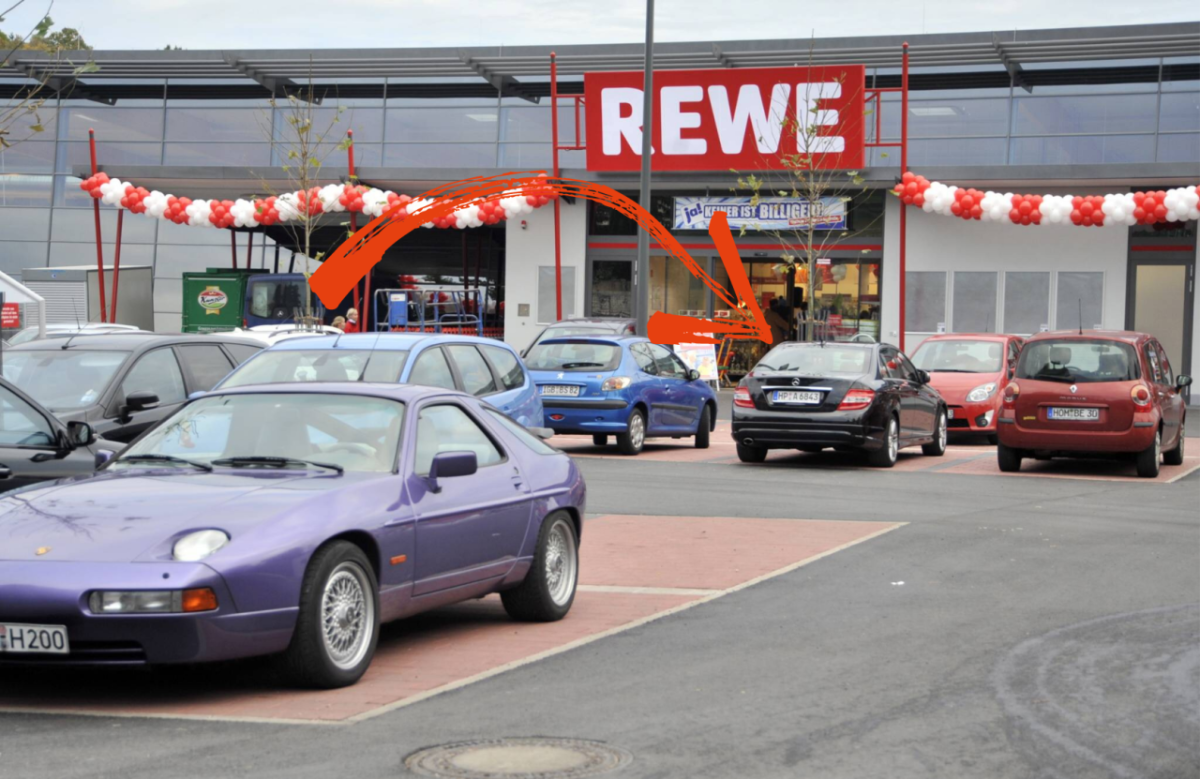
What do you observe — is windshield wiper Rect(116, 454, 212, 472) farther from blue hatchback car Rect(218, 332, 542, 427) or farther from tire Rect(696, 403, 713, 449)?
tire Rect(696, 403, 713, 449)

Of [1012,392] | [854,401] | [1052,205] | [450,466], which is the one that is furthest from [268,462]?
[1052,205]

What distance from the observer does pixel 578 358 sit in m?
20.3

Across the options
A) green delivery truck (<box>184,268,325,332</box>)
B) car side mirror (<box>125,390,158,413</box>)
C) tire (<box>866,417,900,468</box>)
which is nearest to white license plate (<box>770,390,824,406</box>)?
tire (<box>866,417,900,468</box>)

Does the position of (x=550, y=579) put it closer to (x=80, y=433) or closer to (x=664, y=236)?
(x=80, y=433)

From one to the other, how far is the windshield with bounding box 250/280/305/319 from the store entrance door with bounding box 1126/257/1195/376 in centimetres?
2056

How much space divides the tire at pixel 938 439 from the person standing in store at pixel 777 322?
15194 mm

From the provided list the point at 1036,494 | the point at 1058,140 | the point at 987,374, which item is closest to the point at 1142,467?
the point at 1036,494

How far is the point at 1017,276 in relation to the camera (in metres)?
34.5

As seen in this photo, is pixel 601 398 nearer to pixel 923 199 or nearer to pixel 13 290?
pixel 13 290

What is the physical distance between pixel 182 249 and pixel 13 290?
2592cm

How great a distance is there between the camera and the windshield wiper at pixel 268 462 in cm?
735

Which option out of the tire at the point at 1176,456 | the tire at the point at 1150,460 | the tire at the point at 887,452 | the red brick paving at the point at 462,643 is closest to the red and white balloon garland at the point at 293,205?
the tire at the point at 887,452

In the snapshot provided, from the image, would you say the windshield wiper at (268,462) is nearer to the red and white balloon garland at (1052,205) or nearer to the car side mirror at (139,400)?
the car side mirror at (139,400)

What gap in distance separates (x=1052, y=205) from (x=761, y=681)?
27005mm
